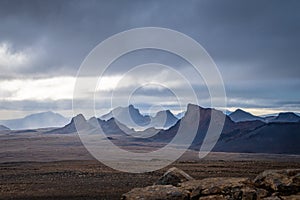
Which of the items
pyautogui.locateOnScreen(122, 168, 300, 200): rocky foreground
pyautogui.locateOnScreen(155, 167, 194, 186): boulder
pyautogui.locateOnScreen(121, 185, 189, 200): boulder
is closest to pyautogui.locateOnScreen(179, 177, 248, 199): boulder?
pyautogui.locateOnScreen(122, 168, 300, 200): rocky foreground

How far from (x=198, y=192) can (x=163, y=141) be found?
148190 millimetres

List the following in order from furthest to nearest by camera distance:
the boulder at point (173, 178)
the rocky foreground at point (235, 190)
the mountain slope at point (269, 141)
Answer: the mountain slope at point (269, 141) < the boulder at point (173, 178) < the rocky foreground at point (235, 190)

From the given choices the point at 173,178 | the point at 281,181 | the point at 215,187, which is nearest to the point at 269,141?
the point at 173,178

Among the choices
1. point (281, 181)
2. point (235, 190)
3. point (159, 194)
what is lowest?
point (159, 194)

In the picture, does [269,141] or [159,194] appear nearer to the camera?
[159,194]

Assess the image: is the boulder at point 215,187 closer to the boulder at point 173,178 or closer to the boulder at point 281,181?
the boulder at point 281,181

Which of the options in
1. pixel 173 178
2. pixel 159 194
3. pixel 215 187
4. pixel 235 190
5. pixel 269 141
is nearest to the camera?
pixel 235 190

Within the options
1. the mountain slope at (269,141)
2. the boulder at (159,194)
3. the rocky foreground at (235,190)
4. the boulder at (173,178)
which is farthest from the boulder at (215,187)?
the mountain slope at (269,141)

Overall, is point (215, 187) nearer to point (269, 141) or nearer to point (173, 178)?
point (173, 178)

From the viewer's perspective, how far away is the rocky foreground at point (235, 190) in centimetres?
1655

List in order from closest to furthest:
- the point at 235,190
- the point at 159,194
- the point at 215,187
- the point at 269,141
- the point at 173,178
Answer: the point at 235,190, the point at 159,194, the point at 215,187, the point at 173,178, the point at 269,141

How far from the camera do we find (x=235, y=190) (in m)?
16.7

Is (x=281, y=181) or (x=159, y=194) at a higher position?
(x=281, y=181)

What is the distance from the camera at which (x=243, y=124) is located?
15812cm
